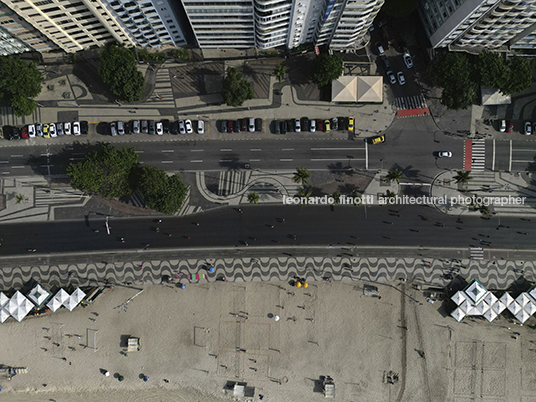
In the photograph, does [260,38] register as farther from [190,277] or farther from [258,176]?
[190,277]

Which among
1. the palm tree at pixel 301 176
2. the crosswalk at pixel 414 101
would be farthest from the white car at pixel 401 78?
the palm tree at pixel 301 176

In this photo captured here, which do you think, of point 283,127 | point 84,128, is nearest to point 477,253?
point 283,127

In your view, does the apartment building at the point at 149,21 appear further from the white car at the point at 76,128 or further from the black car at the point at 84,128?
the white car at the point at 76,128

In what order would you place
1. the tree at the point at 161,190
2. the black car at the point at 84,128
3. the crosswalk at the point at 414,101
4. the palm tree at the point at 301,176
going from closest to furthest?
the tree at the point at 161,190
the palm tree at the point at 301,176
the black car at the point at 84,128
the crosswalk at the point at 414,101

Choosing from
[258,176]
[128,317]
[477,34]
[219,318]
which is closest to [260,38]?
[258,176]

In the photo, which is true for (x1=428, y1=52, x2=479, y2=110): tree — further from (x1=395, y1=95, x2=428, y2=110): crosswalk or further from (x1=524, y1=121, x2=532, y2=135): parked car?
(x1=524, y1=121, x2=532, y2=135): parked car
